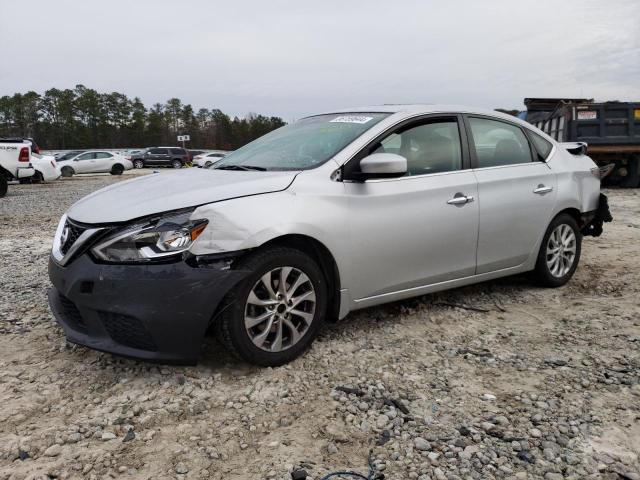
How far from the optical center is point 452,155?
3.96 m

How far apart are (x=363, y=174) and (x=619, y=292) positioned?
275 cm

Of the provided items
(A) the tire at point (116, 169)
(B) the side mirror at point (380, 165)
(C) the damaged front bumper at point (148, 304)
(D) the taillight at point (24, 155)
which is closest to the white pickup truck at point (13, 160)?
(D) the taillight at point (24, 155)

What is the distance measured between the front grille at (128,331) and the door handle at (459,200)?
2.16m

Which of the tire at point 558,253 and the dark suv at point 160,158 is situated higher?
the dark suv at point 160,158

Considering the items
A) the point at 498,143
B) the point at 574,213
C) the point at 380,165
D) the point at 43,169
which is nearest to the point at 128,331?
the point at 380,165

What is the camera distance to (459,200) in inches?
150

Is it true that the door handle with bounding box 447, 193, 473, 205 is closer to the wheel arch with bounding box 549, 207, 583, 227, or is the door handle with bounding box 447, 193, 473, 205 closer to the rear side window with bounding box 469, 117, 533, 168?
the rear side window with bounding box 469, 117, 533, 168

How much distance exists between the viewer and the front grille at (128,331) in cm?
277

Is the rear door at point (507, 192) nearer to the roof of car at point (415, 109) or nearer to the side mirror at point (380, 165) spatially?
the roof of car at point (415, 109)

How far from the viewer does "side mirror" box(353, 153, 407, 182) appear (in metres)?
3.28

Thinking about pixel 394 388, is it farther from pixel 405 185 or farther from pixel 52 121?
pixel 52 121

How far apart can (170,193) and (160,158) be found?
37.8 metres

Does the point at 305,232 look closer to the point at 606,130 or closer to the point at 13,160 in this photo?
the point at 606,130

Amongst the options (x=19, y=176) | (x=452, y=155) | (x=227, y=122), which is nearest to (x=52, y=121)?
(x=227, y=122)
